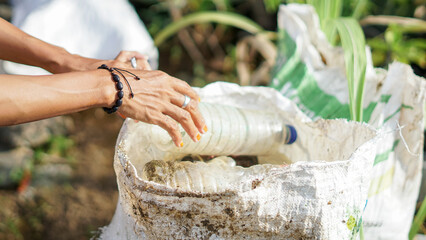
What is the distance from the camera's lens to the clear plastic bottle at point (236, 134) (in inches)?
45.4

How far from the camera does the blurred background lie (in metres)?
1.87

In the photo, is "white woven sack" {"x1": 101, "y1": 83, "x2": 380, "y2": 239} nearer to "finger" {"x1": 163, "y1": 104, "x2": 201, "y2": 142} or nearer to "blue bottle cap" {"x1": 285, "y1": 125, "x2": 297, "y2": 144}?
"finger" {"x1": 163, "y1": 104, "x2": 201, "y2": 142}

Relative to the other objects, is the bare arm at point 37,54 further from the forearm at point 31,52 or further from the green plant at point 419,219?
the green plant at point 419,219

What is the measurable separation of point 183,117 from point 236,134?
304mm

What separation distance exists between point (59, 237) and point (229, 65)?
4.93 ft

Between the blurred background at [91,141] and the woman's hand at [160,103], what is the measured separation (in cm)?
104

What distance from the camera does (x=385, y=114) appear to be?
1190mm

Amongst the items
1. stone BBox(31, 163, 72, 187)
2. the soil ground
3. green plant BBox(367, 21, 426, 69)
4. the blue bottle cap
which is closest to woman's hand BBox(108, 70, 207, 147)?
the blue bottle cap

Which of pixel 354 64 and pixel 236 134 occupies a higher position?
pixel 354 64

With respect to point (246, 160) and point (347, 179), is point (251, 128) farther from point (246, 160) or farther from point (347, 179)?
point (347, 179)

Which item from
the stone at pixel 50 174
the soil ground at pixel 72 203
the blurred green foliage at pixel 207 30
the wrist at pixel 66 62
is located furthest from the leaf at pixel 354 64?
the stone at pixel 50 174

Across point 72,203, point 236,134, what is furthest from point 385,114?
point 72,203

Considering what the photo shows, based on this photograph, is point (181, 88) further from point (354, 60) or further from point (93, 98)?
point (354, 60)

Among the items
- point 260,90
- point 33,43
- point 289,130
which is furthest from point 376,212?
point 33,43
